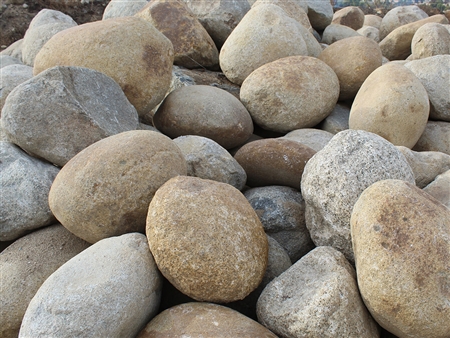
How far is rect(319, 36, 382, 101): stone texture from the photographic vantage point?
4.05 meters

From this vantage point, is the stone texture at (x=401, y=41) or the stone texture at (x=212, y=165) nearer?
the stone texture at (x=212, y=165)

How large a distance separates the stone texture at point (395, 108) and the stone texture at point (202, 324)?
83.9 inches

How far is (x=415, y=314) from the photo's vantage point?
5.46 feet

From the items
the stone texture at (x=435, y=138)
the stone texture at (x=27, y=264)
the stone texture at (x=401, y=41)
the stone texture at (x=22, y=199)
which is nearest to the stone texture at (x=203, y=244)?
the stone texture at (x=27, y=264)

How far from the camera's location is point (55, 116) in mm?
2574

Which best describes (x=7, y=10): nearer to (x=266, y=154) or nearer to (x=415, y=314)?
(x=266, y=154)

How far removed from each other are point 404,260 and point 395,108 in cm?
190

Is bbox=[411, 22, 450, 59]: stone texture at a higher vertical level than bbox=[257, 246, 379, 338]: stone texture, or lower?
higher

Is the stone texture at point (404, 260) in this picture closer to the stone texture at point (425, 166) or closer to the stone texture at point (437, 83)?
the stone texture at point (425, 166)

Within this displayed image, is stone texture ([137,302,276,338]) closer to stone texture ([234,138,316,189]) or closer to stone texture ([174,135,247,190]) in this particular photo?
stone texture ([174,135,247,190])

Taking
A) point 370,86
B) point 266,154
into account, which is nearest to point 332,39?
point 370,86

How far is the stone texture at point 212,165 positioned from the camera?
2678mm

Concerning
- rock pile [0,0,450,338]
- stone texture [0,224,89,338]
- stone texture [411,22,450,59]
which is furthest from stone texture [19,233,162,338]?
stone texture [411,22,450,59]

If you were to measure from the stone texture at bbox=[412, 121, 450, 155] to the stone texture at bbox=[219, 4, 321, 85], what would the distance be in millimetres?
1357
